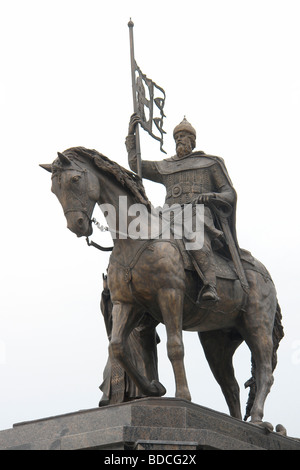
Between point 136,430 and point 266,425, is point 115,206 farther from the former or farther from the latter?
point 266,425

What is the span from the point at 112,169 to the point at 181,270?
1.53 metres

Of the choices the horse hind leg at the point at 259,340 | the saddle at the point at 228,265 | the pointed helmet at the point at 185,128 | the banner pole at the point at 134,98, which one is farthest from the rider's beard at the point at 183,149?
the horse hind leg at the point at 259,340

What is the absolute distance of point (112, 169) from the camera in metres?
14.5

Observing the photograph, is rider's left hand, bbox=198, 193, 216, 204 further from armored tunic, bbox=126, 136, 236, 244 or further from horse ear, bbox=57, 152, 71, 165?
horse ear, bbox=57, 152, 71, 165

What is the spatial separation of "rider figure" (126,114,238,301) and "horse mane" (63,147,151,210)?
4.08ft

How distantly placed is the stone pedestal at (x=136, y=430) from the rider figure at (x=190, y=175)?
285 centimetres

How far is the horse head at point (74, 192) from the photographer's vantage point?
14.0 m

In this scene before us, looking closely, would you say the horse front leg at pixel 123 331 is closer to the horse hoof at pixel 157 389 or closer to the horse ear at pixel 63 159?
the horse hoof at pixel 157 389

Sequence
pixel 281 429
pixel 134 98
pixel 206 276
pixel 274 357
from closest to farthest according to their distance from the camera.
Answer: pixel 206 276
pixel 281 429
pixel 134 98
pixel 274 357

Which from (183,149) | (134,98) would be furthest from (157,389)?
(134,98)

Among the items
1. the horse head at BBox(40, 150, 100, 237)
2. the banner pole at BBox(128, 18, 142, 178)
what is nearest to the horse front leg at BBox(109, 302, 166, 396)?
the horse head at BBox(40, 150, 100, 237)

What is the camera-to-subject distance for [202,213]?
1559 cm
